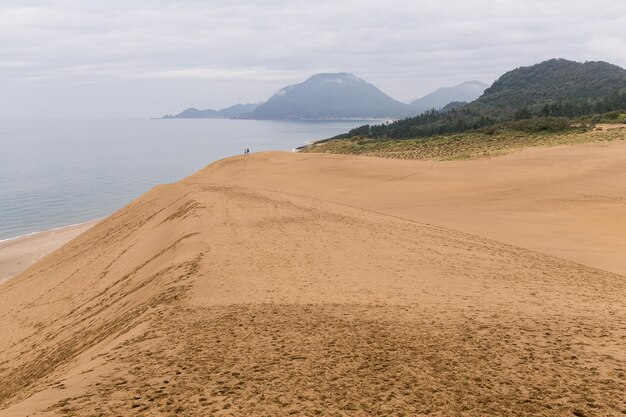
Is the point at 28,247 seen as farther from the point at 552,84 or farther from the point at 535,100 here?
the point at 552,84

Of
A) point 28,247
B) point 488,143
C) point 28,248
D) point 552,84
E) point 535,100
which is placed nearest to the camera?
point 28,248

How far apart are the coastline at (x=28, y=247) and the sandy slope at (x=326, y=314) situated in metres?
7.00

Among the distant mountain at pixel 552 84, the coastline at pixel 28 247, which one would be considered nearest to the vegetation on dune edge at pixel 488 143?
the coastline at pixel 28 247

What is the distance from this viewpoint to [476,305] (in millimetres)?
8438

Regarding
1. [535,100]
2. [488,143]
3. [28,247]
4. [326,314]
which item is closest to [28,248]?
[28,247]

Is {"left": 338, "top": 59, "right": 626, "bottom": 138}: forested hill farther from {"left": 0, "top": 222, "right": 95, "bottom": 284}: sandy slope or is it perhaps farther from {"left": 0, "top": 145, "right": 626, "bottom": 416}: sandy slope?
{"left": 0, "top": 222, "right": 95, "bottom": 284}: sandy slope

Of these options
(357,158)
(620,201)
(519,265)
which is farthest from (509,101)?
(519,265)

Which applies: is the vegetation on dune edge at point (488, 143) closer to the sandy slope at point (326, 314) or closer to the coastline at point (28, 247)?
the sandy slope at point (326, 314)

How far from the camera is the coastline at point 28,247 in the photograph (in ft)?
86.9

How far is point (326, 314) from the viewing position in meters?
7.89

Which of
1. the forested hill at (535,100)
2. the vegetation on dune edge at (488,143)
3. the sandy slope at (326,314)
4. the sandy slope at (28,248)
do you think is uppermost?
the forested hill at (535,100)

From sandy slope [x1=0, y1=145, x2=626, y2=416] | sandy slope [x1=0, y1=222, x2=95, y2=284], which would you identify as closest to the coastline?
sandy slope [x1=0, y1=222, x2=95, y2=284]

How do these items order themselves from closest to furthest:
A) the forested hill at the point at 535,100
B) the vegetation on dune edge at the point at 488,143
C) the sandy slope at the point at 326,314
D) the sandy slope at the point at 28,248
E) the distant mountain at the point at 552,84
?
the sandy slope at the point at 326,314 < the sandy slope at the point at 28,248 < the vegetation on dune edge at the point at 488,143 < the forested hill at the point at 535,100 < the distant mountain at the point at 552,84

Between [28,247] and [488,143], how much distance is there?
3442cm
